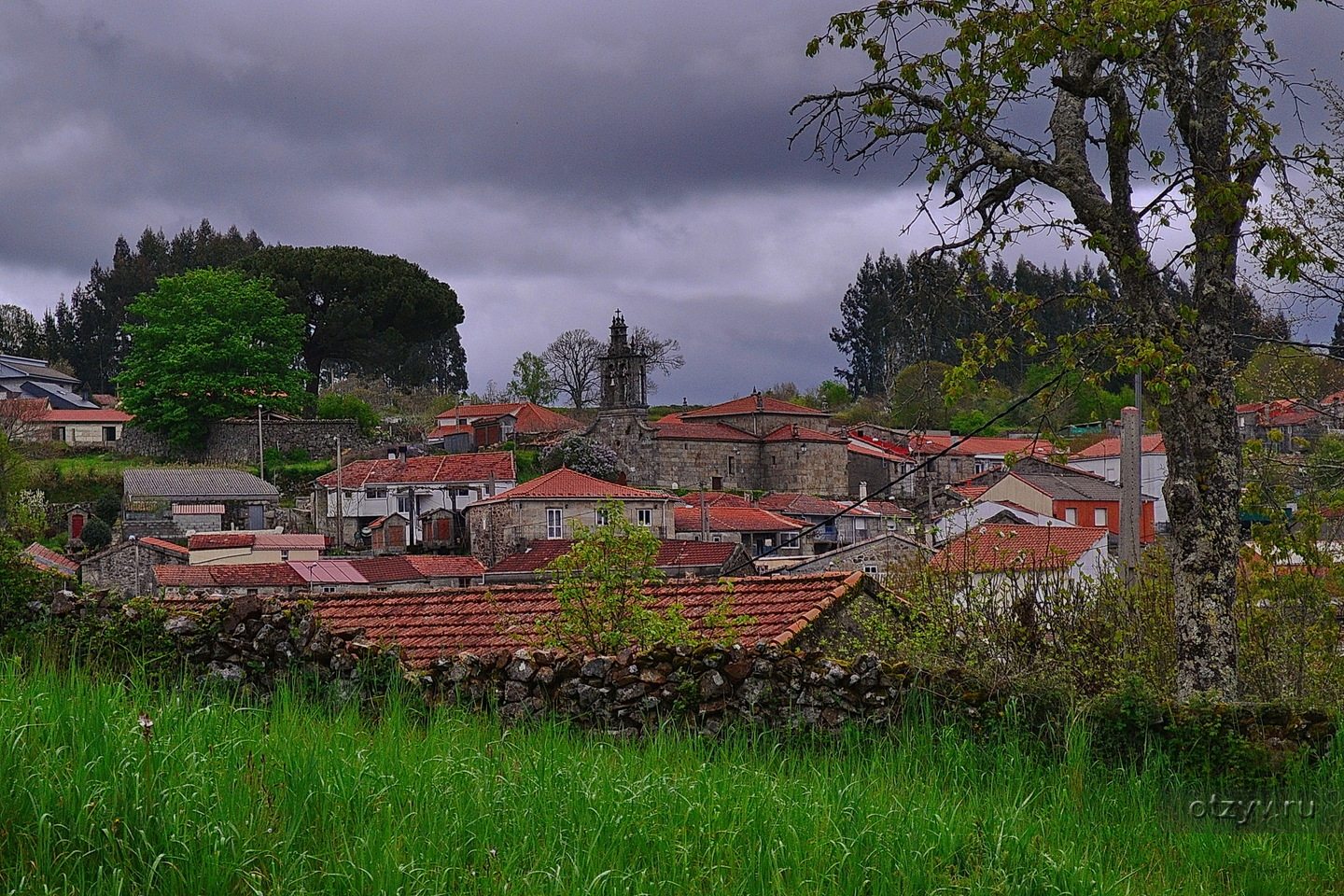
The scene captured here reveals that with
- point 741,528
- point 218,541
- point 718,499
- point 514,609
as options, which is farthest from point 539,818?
point 718,499

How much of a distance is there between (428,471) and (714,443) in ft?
71.3

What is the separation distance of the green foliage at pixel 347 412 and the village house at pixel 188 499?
14.4 metres

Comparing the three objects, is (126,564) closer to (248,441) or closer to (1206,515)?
(248,441)

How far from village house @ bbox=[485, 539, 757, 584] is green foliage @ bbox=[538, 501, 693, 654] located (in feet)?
80.8

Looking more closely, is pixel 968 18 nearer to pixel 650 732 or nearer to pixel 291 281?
pixel 650 732

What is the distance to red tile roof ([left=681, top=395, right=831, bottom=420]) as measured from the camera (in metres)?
74.8

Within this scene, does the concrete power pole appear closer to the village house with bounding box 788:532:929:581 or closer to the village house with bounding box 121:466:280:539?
the village house with bounding box 788:532:929:581

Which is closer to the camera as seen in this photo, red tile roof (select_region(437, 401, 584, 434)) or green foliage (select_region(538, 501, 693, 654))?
green foliage (select_region(538, 501, 693, 654))

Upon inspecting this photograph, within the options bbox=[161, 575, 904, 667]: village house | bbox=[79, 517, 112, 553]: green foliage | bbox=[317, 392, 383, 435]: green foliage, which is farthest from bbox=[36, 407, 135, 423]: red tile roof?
bbox=[161, 575, 904, 667]: village house

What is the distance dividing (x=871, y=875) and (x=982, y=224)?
214 inches

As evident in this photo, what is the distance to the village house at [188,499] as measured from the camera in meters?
45.9

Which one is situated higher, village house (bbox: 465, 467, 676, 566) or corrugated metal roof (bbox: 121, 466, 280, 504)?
corrugated metal roof (bbox: 121, 466, 280, 504)

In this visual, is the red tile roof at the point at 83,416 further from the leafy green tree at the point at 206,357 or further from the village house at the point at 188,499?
the village house at the point at 188,499

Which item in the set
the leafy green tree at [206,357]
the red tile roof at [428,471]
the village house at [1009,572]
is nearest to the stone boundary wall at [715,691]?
the village house at [1009,572]
